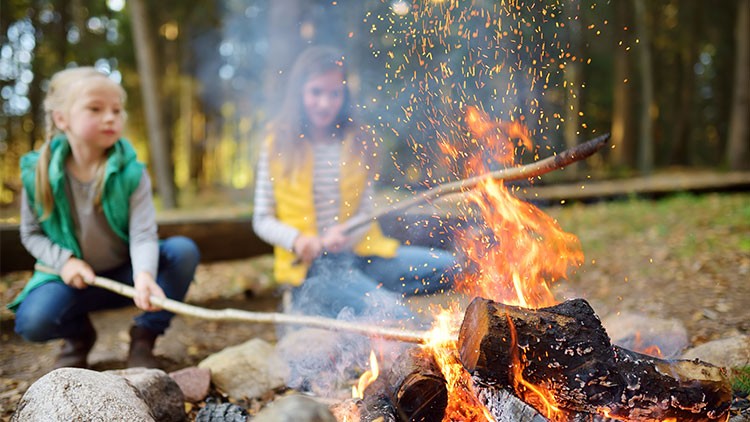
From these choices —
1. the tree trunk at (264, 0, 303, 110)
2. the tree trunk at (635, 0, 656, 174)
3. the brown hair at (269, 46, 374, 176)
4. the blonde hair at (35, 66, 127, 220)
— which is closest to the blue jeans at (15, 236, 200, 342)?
the blonde hair at (35, 66, 127, 220)

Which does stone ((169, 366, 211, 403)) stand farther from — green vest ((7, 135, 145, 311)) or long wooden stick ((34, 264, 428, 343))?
green vest ((7, 135, 145, 311))

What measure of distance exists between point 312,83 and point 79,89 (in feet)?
4.54

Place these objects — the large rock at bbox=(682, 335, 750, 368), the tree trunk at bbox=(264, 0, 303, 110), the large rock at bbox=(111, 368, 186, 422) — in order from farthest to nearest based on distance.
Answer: the tree trunk at bbox=(264, 0, 303, 110) → the large rock at bbox=(682, 335, 750, 368) → the large rock at bbox=(111, 368, 186, 422)

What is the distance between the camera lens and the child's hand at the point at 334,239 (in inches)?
144

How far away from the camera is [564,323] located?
2104mm

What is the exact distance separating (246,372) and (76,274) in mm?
1076

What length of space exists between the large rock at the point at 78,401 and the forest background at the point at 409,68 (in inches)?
75.5

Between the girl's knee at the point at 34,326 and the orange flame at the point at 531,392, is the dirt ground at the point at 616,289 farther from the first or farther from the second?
the orange flame at the point at 531,392

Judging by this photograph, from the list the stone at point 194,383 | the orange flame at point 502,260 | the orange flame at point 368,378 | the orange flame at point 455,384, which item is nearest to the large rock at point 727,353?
the orange flame at point 502,260

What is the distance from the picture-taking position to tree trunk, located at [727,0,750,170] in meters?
11.3

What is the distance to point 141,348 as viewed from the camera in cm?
334

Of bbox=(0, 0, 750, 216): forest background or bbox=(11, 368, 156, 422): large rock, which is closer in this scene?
bbox=(11, 368, 156, 422): large rock

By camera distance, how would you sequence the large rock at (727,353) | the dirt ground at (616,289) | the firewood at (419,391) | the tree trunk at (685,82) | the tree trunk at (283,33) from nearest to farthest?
the firewood at (419,391) < the large rock at (727,353) < the dirt ground at (616,289) < the tree trunk at (283,33) < the tree trunk at (685,82)

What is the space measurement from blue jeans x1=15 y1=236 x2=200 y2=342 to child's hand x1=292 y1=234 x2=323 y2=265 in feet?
2.08
